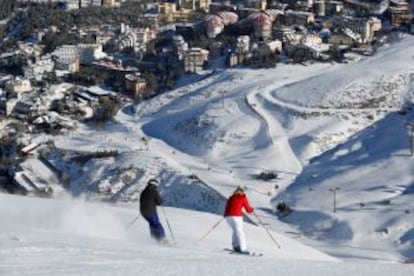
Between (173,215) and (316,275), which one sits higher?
(316,275)

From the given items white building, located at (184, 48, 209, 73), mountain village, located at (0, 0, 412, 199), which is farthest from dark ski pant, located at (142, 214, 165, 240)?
white building, located at (184, 48, 209, 73)

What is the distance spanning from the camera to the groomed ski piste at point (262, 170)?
785 cm

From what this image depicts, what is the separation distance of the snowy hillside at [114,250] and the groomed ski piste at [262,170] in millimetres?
24

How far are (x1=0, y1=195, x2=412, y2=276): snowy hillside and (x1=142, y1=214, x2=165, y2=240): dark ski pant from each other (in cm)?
12

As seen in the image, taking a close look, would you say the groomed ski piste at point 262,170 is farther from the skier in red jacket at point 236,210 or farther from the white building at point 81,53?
the white building at point 81,53

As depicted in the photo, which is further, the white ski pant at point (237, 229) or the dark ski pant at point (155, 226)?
the dark ski pant at point (155, 226)

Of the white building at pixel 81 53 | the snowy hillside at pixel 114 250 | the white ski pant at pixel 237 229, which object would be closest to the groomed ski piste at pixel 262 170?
the snowy hillside at pixel 114 250

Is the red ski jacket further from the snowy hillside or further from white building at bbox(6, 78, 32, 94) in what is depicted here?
white building at bbox(6, 78, 32, 94)

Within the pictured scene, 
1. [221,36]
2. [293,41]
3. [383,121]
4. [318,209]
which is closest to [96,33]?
[221,36]

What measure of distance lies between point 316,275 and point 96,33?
4272cm

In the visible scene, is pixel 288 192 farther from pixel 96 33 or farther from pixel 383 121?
pixel 96 33

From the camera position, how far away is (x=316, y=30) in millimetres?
46344

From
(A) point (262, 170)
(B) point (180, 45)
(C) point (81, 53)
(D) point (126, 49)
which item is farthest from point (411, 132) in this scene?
(D) point (126, 49)

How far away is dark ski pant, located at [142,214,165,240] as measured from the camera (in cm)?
853
